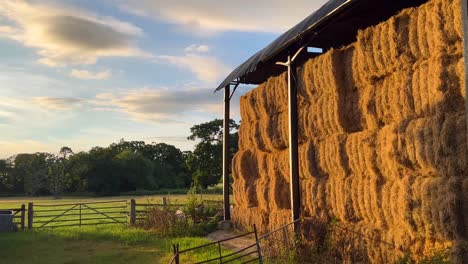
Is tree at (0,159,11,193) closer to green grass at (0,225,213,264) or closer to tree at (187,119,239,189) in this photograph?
tree at (187,119,239,189)

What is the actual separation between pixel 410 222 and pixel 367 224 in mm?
Result: 1530

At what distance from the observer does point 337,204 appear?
10281 mm

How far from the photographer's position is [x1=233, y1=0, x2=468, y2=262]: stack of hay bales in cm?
707

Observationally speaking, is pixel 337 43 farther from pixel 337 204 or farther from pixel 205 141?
pixel 205 141

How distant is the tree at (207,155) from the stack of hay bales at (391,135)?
3075cm

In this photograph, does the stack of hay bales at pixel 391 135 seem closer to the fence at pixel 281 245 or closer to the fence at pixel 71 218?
the fence at pixel 281 245

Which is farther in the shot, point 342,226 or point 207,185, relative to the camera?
point 207,185

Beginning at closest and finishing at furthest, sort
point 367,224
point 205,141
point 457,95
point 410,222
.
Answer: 1. point 457,95
2. point 410,222
3. point 367,224
4. point 205,141

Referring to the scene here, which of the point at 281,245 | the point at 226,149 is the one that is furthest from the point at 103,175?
the point at 281,245

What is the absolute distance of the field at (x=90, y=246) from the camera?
1277 cm

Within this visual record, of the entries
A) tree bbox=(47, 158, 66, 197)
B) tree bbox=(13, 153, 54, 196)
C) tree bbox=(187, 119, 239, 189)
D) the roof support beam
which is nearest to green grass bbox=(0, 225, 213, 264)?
the roof support beam

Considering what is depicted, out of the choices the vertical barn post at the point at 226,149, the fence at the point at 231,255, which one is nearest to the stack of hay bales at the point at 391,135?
the fence at the point at 231,255

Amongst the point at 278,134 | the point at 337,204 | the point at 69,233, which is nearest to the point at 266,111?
the point at 278,134

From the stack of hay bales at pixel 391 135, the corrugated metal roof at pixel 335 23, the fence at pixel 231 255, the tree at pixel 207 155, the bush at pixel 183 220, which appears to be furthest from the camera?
the tree at pixel 207 155
